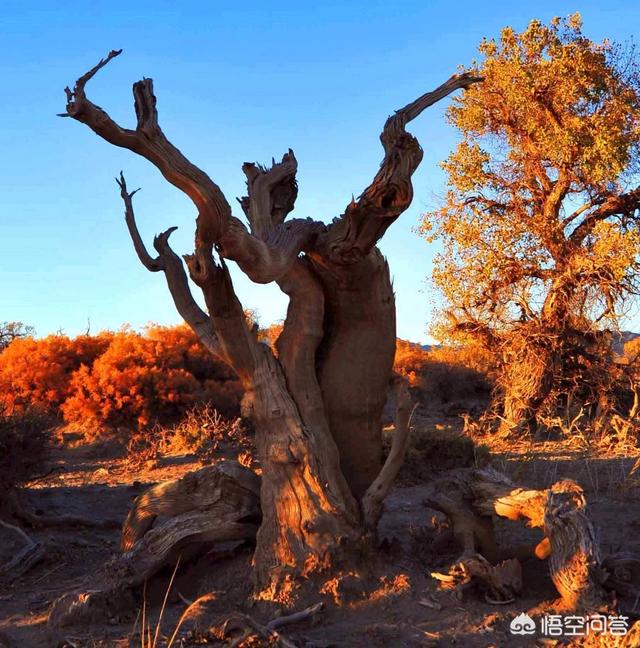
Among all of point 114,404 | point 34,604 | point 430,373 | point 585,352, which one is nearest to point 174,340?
point 114,404

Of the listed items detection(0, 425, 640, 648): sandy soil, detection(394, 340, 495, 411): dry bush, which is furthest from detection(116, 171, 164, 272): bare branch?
detection(394, 340, 495, 411): dry bush

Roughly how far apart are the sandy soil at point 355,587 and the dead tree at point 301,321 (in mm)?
420

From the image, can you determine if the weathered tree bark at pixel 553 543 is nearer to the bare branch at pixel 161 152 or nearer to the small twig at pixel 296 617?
the small twig at pixel 296 617

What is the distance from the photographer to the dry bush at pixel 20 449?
8.44m

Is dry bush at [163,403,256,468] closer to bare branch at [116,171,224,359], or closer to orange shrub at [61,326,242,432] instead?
orange shrub at [61,326,242,432]

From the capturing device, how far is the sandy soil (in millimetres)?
4797

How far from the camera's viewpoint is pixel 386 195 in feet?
17.3

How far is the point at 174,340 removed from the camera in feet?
57.6

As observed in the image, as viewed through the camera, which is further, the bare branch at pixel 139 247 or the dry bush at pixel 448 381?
the dry bush at pixel 448 381

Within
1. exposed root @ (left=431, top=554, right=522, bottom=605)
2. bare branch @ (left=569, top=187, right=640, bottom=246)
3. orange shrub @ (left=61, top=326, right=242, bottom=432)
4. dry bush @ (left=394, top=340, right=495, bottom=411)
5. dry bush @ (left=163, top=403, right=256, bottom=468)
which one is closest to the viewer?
exposed root @ (left=431, top=554, right=522, bottom=605)

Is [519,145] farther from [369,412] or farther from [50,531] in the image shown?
[50,531]

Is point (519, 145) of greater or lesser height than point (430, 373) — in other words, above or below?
above

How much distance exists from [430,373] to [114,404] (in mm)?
10023

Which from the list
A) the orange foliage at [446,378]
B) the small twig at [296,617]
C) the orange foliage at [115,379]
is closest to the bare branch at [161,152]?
the small twig at [296,617]
